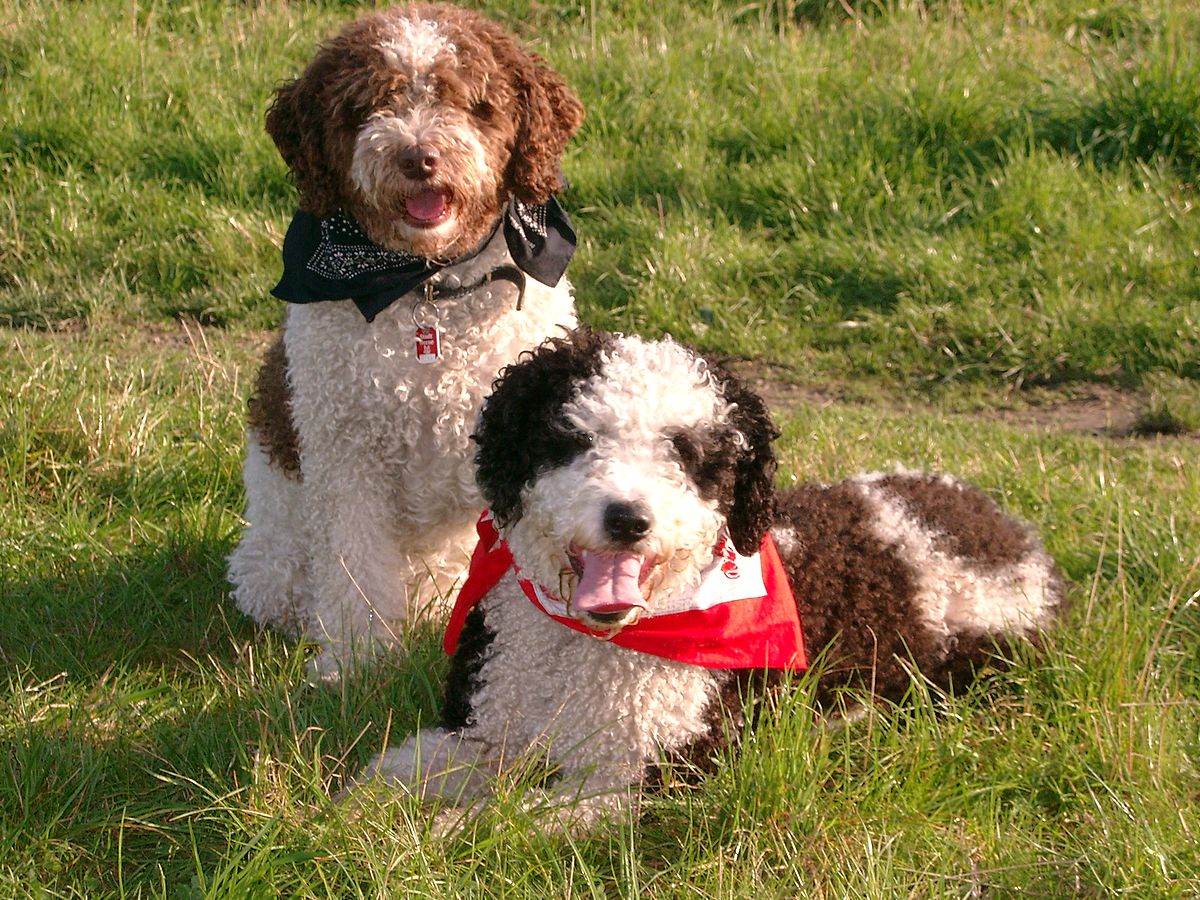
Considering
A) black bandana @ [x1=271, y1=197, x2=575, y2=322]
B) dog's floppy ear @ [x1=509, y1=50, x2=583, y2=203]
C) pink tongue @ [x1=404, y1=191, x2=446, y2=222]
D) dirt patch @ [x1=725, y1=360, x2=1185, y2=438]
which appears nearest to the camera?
pink tongue @ [x1=404, y1=191, x2=446, y2=222]

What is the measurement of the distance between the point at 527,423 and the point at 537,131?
3.52ft

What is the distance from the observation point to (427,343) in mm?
3869

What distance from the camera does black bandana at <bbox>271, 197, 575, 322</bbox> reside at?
3797mm

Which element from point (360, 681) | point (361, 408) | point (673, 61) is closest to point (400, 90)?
point (361, 408)

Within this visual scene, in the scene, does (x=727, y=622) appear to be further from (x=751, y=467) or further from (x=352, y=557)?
(x=352, y=557)

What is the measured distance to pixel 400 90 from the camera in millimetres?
3695

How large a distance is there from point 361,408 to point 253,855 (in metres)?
1.33

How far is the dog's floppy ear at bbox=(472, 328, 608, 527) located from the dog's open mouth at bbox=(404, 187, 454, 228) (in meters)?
0.63

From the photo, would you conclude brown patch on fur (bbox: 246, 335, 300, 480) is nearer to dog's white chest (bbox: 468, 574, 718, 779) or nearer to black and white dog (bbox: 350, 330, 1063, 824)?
black and white dog (bbox: 350, 330, 1063, 824)

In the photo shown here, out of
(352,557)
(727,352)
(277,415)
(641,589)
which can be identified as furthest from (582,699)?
(727,352)

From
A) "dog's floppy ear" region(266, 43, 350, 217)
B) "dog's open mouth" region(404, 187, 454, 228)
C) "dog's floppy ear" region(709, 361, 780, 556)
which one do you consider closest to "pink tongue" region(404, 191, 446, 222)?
"dog's open mouth" region(404, 187, 454, 228)

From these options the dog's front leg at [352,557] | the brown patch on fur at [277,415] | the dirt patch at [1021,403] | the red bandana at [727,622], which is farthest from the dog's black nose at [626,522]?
the dirt patch at [1021,403]

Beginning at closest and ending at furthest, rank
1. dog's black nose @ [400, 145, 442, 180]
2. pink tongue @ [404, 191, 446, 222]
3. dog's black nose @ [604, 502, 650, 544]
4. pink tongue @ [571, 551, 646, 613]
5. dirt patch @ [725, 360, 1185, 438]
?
dog's black nose @ [604, 502, 650, 544] < pink tongue @ [571, 551, 646, 613] < dog's black nose @ [400, 145, 442, 180] < pink tongue @ [404, 191, 446, 222] < dirt patch @ [725, 360, 1185, 438]

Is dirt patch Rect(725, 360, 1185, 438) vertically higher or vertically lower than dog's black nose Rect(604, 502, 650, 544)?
lower
